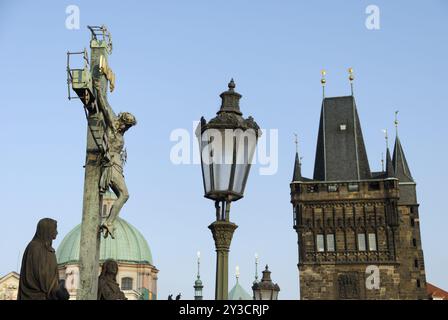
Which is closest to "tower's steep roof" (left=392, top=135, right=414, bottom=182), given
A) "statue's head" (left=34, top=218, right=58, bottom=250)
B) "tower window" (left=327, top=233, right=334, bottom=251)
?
"tower window" (left=327, top=233, right=334, bottom=251)

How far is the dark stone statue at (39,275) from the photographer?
6.69 metres

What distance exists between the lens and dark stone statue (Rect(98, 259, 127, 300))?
28.9ft

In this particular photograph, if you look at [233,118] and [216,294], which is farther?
[233,118]

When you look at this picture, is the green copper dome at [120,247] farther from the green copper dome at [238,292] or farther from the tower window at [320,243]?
the tower window at [320,243]

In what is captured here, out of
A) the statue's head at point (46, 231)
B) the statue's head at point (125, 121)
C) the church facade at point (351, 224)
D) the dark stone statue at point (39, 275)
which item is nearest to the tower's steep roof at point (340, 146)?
the church facade at point (351, 224)

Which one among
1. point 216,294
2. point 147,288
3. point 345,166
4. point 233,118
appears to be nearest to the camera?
point 216,294

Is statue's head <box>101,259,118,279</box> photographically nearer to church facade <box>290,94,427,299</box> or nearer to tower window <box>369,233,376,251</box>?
church facade <box>290,94,427,299</box>

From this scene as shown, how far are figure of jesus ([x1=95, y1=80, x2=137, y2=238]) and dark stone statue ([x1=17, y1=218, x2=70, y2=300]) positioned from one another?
3627 millimetres

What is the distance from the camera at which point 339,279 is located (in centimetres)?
6241

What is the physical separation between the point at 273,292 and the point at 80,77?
9.28 m

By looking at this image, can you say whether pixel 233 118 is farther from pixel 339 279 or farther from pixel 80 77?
pixel 339 279

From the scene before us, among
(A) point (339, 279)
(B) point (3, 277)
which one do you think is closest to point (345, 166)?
(A) point (339, 279)

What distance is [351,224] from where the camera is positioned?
213 ft

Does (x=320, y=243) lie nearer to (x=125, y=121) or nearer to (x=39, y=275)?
(x=125, y=121)
